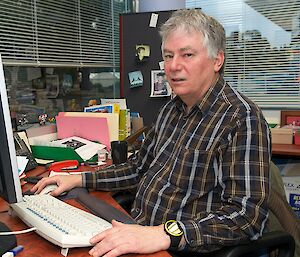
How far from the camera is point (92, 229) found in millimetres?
933

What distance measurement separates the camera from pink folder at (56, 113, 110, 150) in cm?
214

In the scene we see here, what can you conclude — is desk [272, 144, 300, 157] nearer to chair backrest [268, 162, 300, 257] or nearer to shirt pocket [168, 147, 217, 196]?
chair backrest [268, 162, 300, 257]

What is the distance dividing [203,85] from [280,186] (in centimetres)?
47

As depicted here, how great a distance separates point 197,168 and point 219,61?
42 cm

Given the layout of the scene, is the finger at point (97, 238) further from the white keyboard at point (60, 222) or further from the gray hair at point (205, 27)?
the gray hair at point (205, 27)

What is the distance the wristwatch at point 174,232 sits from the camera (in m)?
0.96

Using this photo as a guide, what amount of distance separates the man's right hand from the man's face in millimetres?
537

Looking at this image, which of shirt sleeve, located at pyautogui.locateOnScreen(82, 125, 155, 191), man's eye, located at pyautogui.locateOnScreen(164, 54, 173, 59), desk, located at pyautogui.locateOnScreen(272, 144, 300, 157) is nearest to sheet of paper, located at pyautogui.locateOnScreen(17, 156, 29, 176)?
shirt sleeve, located at pyautogui.locateOnScreen(82, 125, 155, 191)

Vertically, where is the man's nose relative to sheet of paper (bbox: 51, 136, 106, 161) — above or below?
above

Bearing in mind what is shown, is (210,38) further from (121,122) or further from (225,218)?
(121,122)

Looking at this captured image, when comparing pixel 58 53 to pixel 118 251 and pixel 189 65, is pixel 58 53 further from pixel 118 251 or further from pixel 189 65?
pixel 118 251

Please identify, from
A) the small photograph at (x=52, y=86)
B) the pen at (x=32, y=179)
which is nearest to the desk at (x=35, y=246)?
the pen at (x=32, y=179)

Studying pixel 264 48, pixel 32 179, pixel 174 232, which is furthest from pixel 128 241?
pixel 264 48

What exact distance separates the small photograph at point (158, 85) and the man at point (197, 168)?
118cm
